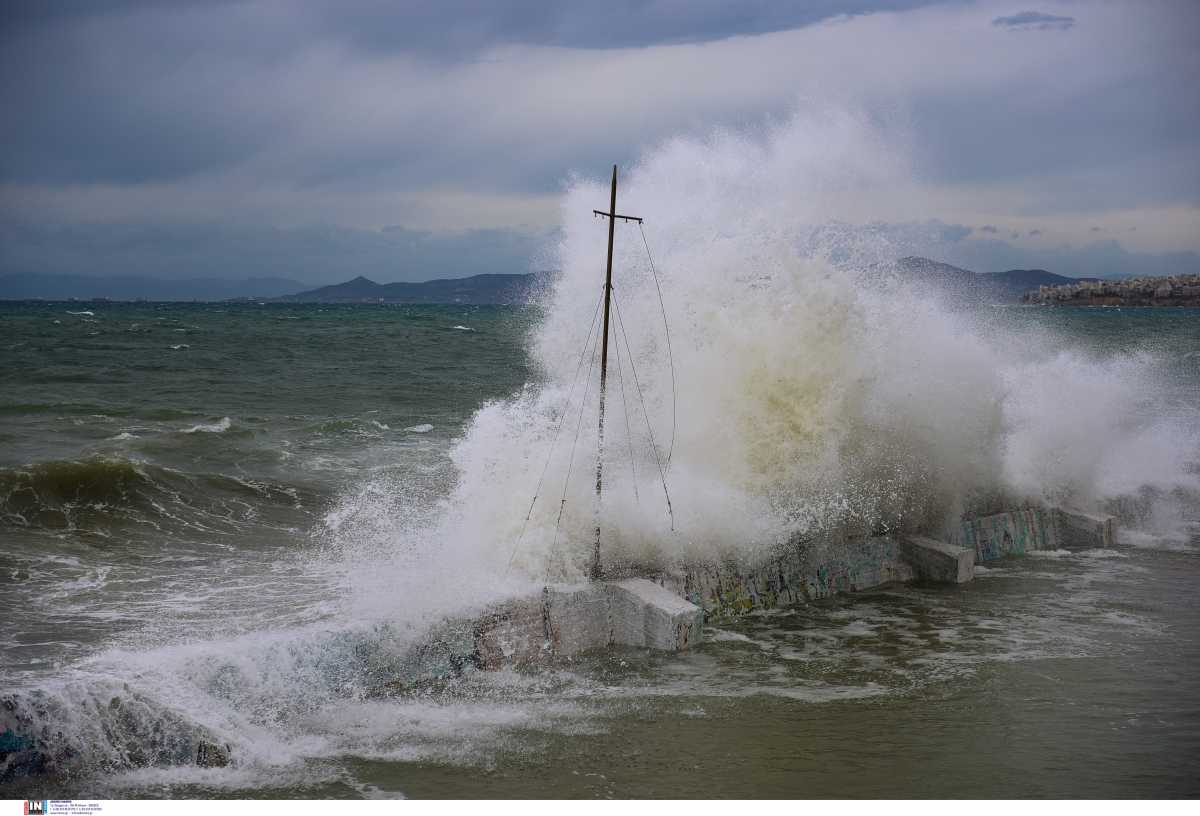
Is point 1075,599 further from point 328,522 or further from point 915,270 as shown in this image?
point 328,522

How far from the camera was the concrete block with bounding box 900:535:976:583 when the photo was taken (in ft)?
32.5

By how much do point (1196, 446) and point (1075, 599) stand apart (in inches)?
338

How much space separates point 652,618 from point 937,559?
390 cm

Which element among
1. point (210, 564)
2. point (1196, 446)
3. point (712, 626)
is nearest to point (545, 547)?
point (712, 626)

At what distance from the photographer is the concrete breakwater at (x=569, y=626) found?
213 inches

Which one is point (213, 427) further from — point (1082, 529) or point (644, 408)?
point (1082, 529)

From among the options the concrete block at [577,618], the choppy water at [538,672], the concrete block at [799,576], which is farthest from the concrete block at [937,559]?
the concrete block at [577,618]

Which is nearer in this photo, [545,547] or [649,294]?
[545,547]

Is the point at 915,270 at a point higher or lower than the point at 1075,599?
higher

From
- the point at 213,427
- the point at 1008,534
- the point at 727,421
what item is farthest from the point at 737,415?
the point at 213,427

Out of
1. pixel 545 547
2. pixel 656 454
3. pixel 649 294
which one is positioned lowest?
pixel 545 547

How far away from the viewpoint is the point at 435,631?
274 inches

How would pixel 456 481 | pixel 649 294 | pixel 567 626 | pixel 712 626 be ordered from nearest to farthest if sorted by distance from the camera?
pixel 567 626 < pixel 712 626 < pixel 649 294 < pixel 456 481

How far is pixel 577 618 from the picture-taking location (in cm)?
765
